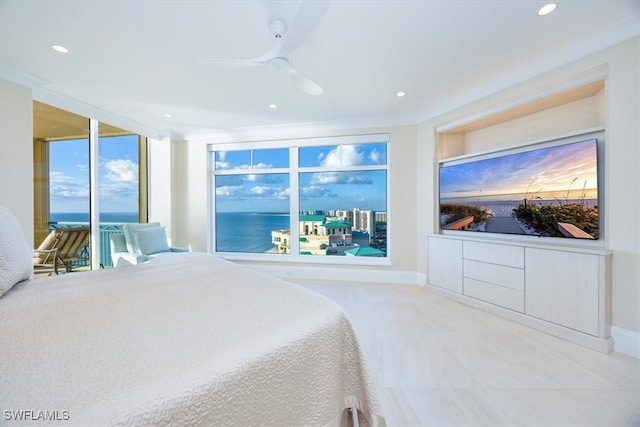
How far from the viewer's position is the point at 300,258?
4.43 meters

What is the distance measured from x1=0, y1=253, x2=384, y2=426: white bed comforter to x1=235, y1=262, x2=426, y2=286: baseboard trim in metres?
2.91

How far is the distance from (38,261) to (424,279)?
5223 millimetres

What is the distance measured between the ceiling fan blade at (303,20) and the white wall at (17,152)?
3105mm

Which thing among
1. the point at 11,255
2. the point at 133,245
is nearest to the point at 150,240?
the point at 133,245

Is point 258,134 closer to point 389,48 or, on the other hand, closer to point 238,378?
point 389,48

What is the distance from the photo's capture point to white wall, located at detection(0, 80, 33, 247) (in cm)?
253

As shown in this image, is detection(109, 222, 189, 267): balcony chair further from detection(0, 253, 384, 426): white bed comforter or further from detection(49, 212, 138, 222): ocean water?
detection(0, 253, 384, 426): white bed comforter

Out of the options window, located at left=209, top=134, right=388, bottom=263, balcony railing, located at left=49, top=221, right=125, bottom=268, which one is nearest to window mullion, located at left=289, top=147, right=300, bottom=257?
window, located at left=209, top=134, right=388, bottom=263

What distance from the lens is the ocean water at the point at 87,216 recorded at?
327cm

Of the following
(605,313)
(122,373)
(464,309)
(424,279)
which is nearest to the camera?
(122,373)

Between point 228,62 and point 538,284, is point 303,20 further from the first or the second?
point 538,284

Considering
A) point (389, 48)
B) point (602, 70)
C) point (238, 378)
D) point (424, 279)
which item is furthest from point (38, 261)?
point (602, 70)

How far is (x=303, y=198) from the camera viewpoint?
14.7 ft

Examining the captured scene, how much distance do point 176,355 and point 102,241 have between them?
14.1 feet
